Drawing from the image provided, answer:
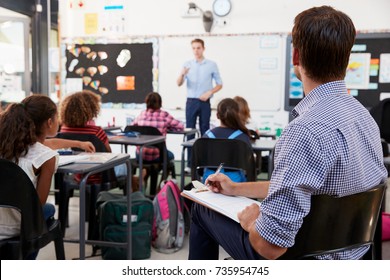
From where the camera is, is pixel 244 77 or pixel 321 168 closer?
pixel 321 168

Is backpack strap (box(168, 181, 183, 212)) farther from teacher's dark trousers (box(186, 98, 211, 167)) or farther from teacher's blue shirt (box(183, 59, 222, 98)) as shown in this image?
teacher's blue shirt (box(183, 59, 222, 98))

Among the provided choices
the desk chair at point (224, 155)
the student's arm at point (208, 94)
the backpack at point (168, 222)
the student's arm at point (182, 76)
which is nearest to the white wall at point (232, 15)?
the student's arm at point (182, 76)

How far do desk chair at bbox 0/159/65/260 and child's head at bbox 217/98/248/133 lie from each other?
1.53 m

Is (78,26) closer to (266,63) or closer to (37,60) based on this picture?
(37,60)

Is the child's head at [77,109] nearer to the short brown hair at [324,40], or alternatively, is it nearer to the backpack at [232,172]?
the backpack at [232,172]

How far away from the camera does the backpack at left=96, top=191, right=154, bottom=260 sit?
2.61m

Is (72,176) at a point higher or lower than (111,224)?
higher

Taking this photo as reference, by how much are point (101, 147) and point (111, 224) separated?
0.58 m

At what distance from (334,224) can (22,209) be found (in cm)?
118

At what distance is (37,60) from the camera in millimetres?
6770

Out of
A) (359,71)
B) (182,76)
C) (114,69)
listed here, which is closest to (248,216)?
(182,76)

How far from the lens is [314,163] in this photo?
0.99 m

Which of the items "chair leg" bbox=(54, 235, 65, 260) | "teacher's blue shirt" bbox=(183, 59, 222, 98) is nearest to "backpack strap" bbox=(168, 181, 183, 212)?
"chair leg" bbox=(54, 235, 65, 260)

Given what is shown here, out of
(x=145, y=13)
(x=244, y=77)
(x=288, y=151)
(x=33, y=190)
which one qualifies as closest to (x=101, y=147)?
(x=33, y=190)
